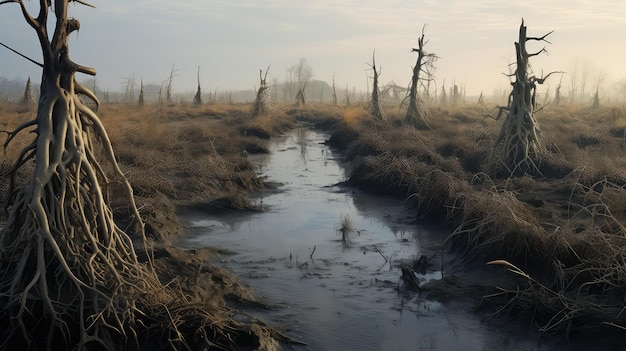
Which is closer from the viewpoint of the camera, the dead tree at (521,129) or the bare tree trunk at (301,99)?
the dead tree at (521,129)

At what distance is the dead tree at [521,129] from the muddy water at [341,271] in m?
3.62

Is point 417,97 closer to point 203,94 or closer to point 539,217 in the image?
point 539,217

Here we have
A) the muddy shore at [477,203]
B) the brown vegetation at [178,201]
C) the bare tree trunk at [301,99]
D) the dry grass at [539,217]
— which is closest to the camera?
the brown vegetation at [178,201]

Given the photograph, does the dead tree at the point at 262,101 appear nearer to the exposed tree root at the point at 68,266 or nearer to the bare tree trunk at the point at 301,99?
the bare tree trunk at the point at 301,99

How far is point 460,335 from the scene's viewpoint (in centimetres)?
577

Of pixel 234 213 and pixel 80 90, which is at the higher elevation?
pixel 80 90

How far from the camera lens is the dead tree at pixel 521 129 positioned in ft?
47.5

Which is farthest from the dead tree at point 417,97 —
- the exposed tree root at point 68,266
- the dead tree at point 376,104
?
the exposed tree root at point 68,266

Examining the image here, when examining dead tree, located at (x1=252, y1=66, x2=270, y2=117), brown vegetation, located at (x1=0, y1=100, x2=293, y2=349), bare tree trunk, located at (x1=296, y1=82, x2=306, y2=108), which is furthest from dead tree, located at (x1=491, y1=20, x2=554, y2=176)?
bare tree trunk, located at (x1=296, y1=82, x2=306, y2=108)

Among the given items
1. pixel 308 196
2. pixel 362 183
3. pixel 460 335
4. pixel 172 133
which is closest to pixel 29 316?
pixel 460 335

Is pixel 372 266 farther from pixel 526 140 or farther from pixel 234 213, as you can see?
pixel 526 140

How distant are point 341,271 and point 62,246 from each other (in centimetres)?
395

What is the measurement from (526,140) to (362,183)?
4.25 m

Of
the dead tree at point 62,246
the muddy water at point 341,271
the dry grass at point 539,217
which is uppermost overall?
the dead tree at point 62,246
